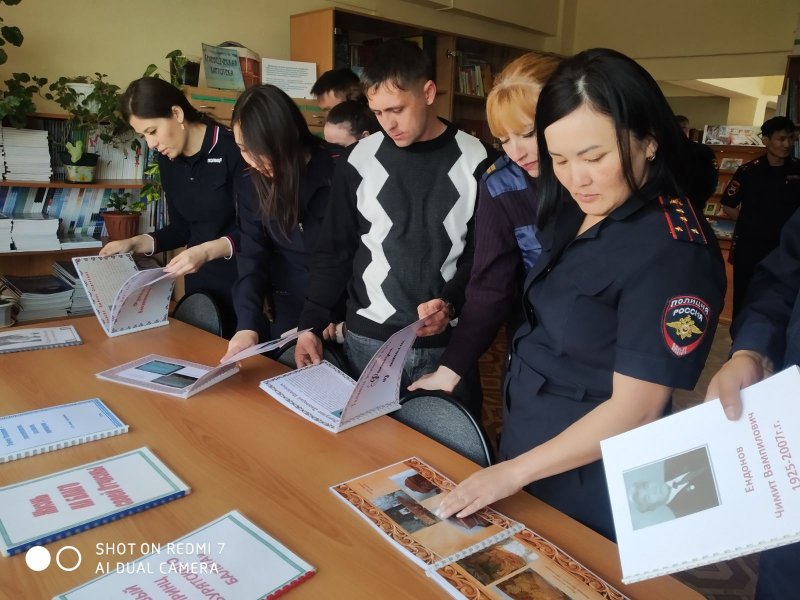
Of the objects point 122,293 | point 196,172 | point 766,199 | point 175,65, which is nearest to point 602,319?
point 122,293

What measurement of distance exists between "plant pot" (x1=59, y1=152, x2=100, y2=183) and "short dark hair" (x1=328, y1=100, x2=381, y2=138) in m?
1.32

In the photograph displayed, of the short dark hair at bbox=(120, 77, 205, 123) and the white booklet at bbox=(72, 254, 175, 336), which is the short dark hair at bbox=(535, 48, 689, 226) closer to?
the white booklet at bbox=(72, 254, 175, 336)

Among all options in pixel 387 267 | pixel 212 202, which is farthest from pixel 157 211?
pixel 387 267

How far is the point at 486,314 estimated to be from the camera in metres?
1.46

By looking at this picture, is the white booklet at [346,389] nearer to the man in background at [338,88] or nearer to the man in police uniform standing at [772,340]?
the man in police uniform standing at [772,340]

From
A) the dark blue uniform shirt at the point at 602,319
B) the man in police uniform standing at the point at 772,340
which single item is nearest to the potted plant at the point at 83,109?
the dark blue uniform shirt at the point at 602,319

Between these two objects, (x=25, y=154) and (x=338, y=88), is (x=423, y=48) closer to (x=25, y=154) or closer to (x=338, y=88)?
(x=338, y=88)

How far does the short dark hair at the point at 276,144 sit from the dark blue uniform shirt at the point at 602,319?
0.91 metres

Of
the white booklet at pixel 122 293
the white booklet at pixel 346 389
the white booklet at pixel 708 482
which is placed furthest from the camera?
the white booklet at pixel 122 293

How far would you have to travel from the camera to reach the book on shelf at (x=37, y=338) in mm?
1718

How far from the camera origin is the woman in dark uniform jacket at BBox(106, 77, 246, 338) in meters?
2.13

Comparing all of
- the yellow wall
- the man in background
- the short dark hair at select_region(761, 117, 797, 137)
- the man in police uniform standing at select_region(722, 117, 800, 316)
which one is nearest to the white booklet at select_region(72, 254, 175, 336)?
the man in background

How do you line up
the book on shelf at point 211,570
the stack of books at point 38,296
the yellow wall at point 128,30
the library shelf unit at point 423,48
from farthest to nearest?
the library shelf unit at point 423,48
the yellow wall at point 128,30
the stack of books at point 38,296
the book on shelf at point 211,570
